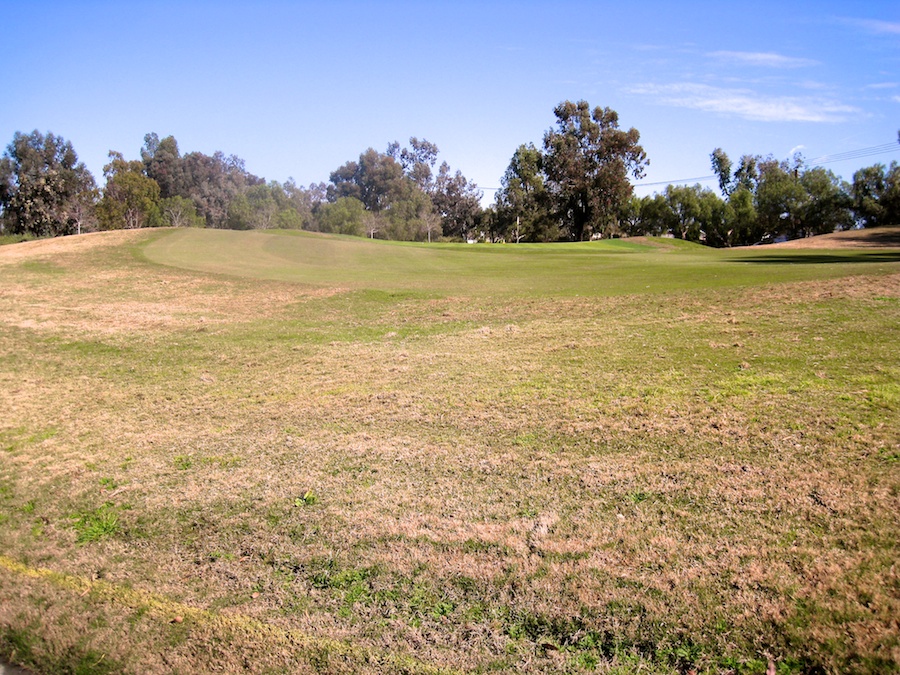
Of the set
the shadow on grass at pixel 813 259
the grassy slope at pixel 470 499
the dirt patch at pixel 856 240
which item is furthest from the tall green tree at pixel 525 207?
the grassy slope at pixel 470 499

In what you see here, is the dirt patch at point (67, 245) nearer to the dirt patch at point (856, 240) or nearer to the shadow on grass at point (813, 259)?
the shadow on grass at point (813, 259)

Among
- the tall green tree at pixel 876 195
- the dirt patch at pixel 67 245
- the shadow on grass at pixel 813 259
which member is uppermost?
the tall green tree at pixel 876 195

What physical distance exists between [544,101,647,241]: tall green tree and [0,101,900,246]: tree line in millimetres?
122

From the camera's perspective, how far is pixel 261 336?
13531 mm

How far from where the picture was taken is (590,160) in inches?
3007

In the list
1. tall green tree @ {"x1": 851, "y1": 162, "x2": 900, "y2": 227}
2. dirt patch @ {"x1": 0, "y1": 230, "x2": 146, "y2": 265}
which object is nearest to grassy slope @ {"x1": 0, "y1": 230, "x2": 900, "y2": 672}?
dirt patch @ {"x1": 0, "y1": 230, "x2": 146, "y2": 265}

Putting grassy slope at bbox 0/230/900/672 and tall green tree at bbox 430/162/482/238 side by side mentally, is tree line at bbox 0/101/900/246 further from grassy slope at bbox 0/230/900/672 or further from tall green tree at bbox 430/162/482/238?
grassy slope at bbox 0/230/900/672

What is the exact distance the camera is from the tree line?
75625 mm

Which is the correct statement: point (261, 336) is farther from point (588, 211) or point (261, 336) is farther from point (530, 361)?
point (588, 211)

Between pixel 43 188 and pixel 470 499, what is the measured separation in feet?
287

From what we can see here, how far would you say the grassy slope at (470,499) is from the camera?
3.89m

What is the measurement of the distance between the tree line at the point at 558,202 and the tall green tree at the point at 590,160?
122mm

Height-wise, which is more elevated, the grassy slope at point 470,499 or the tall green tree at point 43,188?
the tall green tree at point 43,188

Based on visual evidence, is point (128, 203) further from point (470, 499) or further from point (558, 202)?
point (470, 499)
